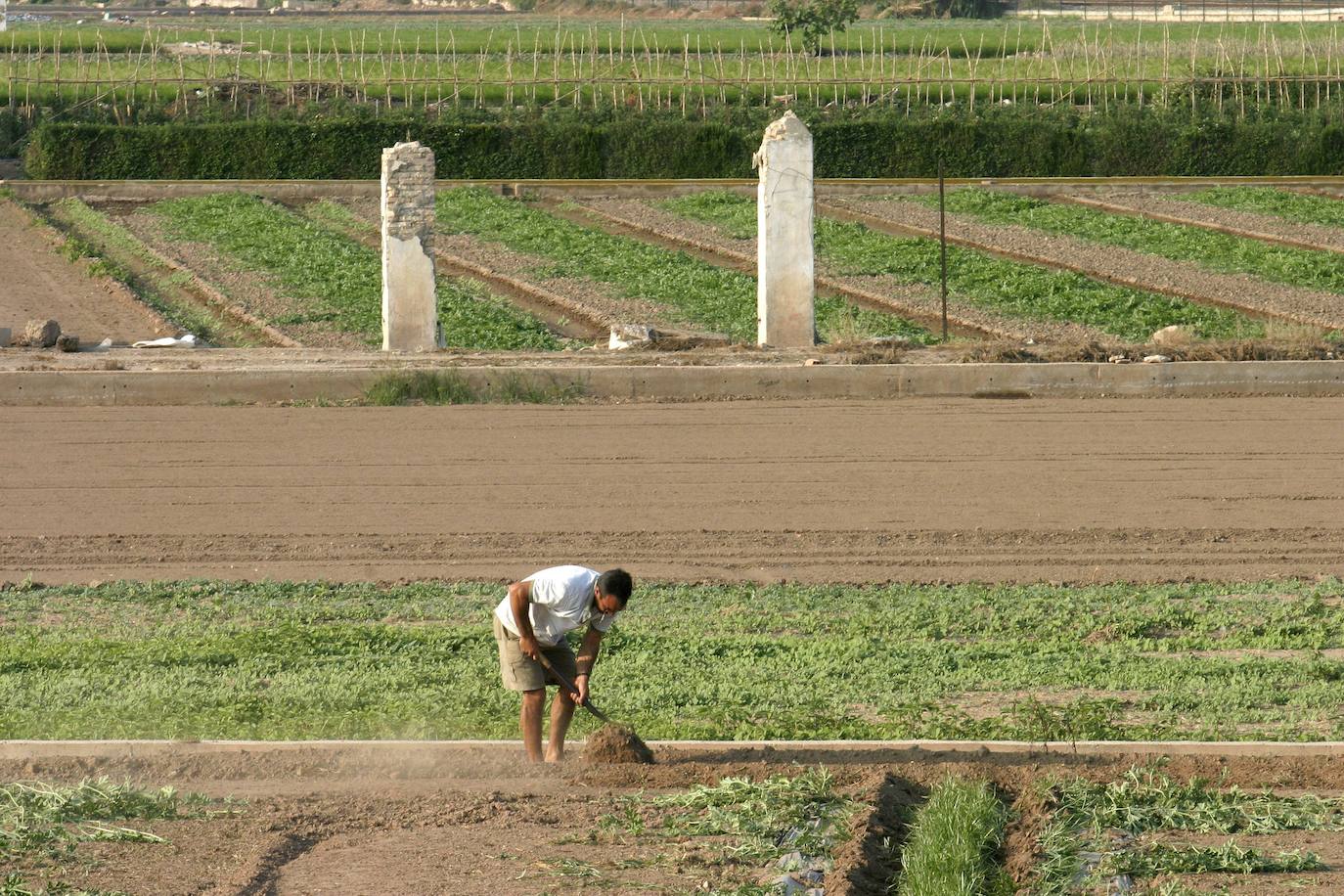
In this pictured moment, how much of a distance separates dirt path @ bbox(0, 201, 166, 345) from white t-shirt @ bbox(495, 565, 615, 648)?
52.1 ft

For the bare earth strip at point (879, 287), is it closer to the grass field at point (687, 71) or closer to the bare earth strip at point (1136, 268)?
the bare earth strip at point (1136, 268)

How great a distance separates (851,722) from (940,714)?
0.51m

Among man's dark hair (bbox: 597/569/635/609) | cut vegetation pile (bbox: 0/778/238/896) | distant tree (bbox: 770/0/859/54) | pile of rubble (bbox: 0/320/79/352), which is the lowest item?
cut vegetation pile (bbox: 0/778/238/896)

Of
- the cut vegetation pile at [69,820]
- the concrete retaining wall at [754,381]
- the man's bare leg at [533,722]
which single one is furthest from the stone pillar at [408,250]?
the cut vegetation pile at [69,820]

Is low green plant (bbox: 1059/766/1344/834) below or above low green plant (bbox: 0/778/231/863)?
below

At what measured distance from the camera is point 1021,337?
22.6 meters

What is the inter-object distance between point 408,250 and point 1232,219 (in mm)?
15608

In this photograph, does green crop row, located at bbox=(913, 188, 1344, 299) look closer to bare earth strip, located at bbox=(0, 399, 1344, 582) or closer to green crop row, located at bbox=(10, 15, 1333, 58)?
bare earth strip, located at bbox=(0, 399, 1344, 582)

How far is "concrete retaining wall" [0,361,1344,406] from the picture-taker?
62.6 feet

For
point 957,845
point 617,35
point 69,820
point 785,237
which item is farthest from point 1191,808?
point 617,35

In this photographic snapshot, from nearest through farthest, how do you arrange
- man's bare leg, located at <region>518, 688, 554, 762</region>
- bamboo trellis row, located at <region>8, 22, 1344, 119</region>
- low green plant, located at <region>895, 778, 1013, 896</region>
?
low green plant, located at <region>895, 778, 1013, 896</region>, man's bare leg, located at <region>518, 688, 554, 762</region>, bamboo trellis row, located at <region>8, 22, 1344, 119</region>

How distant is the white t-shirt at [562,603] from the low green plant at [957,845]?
5.63ft

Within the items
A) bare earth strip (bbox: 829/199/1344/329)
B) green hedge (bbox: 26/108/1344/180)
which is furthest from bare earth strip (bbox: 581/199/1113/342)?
green hedge (bbox: 26/108/1344/180)

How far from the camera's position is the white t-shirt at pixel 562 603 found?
8.36m
